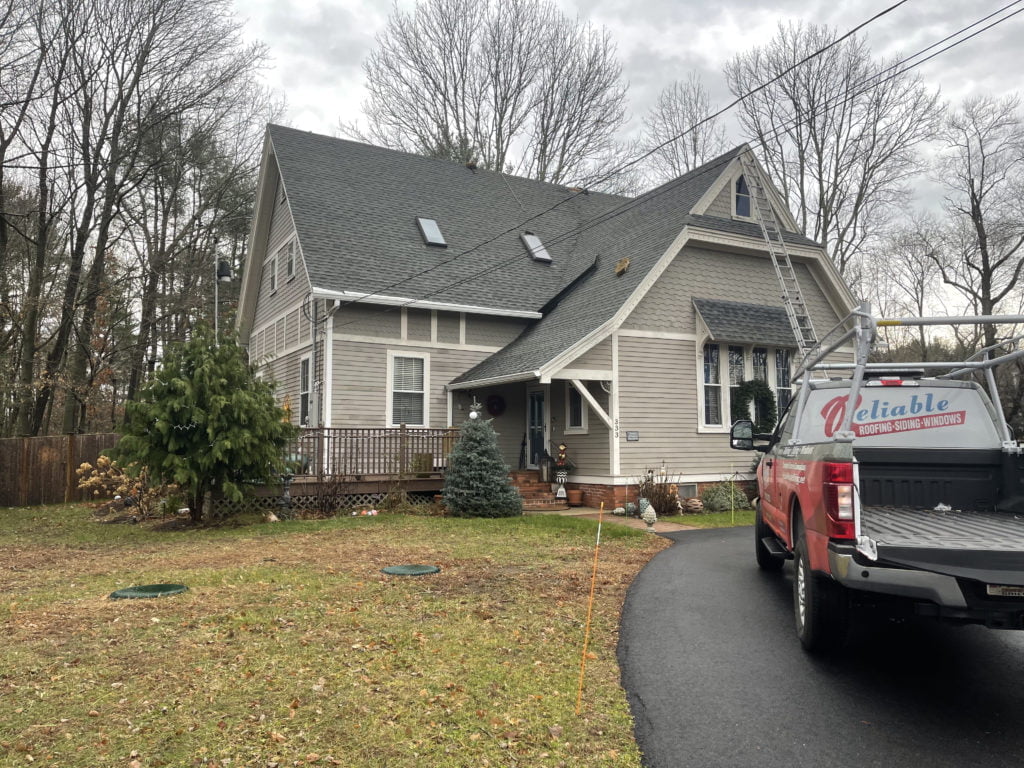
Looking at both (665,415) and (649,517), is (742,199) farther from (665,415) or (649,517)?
(649,517)

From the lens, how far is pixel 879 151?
2797cm

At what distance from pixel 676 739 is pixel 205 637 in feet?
11.9

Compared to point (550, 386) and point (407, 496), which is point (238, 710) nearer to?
point (407, 496)

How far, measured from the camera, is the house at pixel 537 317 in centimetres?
1590

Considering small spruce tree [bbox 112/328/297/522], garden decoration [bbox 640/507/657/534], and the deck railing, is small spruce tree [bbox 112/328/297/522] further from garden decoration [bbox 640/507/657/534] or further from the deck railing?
garden decoration [bbox 640/507/657/534]

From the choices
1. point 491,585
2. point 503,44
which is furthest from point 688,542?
point 503,44

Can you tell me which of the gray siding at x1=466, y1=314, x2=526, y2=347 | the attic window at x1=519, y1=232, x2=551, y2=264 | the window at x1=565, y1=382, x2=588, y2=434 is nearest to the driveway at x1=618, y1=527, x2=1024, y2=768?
the window at x1=565, y1=382, x2=588, y2=434

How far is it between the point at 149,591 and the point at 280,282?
45.2 feet

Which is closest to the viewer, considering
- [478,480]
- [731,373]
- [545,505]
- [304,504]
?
[478,480]

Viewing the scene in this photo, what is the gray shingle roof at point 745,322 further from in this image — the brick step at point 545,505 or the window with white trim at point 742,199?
the brick step at point 545,505

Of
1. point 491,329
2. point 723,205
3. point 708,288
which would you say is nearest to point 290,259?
point 491,329

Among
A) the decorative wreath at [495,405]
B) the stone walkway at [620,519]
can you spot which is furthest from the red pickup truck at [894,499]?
the decorative wreath at [495,405]

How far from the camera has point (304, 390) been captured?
58.5 ft

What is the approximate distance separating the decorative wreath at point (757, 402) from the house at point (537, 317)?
0.82 ft
